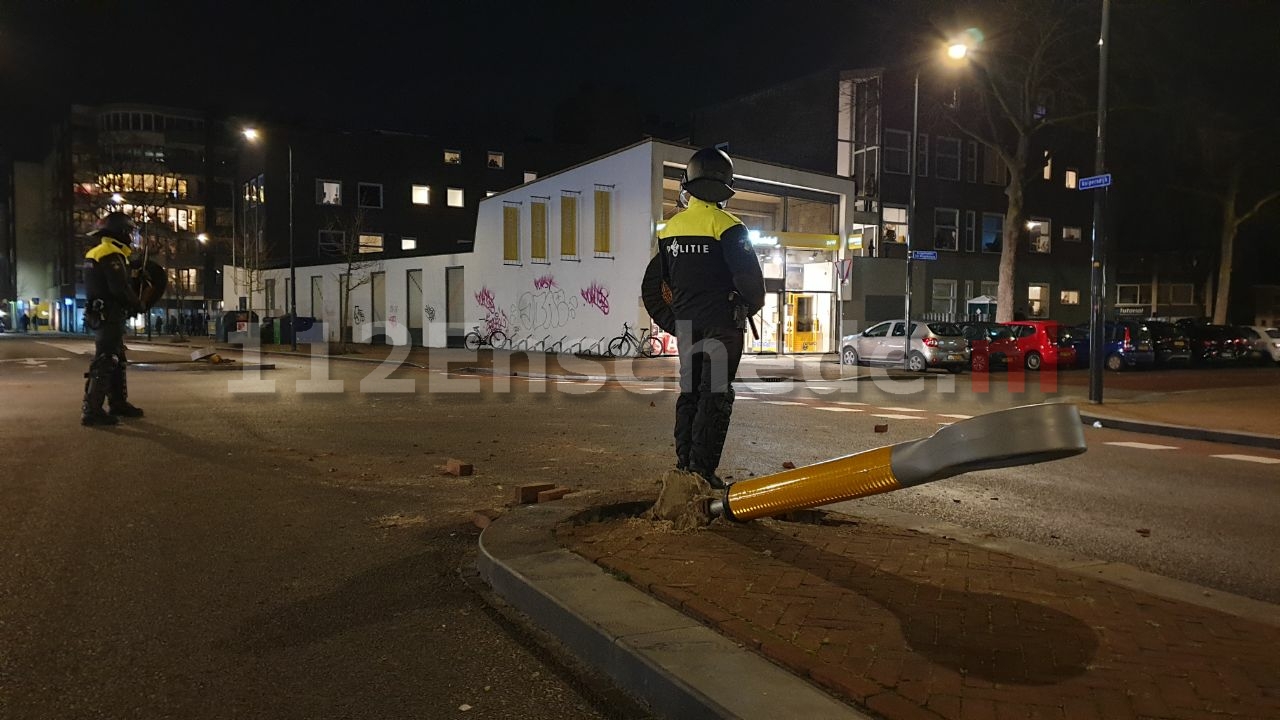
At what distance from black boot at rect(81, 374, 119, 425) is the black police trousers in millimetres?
8954

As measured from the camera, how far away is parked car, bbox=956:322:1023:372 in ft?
78.2

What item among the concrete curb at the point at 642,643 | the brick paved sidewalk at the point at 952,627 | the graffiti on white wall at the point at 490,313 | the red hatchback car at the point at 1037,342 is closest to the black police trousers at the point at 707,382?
the brick paved sidewalk at the point at 952,627

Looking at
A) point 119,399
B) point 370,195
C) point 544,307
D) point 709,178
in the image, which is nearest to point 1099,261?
point 709,178

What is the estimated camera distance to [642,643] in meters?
3.09

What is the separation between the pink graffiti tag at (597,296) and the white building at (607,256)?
5 centimetres

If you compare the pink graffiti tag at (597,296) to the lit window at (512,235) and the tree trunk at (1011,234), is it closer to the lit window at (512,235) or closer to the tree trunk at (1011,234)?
the lit window at (512,235)

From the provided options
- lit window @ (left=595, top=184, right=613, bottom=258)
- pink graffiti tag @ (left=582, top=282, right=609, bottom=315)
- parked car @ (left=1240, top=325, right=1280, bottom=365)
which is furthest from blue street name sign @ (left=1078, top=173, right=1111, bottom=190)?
parked car @ (left=1240, top=325, right=1280, bottom=365)

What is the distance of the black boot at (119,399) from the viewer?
10766mm

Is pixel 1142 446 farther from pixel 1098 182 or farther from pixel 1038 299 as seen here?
pixel 1038 299

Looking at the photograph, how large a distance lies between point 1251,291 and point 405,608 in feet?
218

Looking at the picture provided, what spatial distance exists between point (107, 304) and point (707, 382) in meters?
9.09

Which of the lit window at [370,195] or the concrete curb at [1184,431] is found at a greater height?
the lit window at [370,195]

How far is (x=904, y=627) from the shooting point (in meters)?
3.28

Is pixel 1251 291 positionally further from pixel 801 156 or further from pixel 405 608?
pixel 405 608
